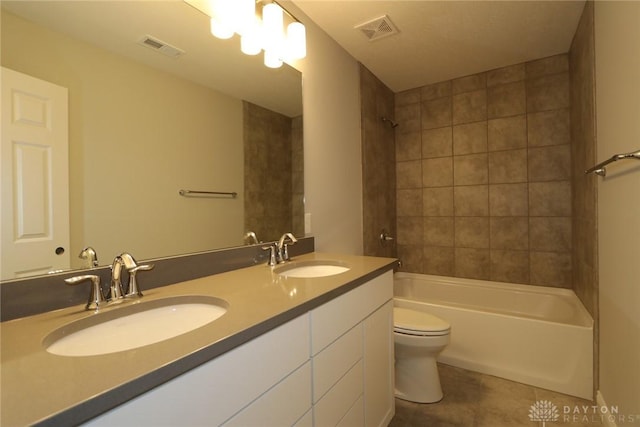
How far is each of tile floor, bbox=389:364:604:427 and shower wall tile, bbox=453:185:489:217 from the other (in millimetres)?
1352

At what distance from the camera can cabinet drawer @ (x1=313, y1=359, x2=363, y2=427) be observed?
921mm

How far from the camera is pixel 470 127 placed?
2.65 m

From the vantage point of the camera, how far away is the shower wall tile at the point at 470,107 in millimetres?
2596

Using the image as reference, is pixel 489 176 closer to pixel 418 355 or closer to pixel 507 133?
pixel 507 133

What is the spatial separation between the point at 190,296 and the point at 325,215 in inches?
44.8

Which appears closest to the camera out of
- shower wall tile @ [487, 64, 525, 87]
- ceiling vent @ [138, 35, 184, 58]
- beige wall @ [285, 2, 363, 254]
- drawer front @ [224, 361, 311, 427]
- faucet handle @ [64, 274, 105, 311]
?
drawer front @ [224, 361, 311, 427]

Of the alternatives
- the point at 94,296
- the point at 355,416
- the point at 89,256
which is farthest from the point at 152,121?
the point at 355,416

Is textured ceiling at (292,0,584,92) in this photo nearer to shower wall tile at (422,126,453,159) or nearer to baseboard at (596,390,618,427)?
shower wall tile at (422,126,453,159)

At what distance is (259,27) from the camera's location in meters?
1.51

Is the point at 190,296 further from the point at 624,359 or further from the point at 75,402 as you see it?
the point at 624,359

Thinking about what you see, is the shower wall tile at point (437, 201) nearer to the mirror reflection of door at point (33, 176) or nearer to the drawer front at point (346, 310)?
the drawer front at point (346, 310)

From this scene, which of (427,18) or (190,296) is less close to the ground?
(427,18)

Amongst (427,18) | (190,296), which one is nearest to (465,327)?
(190,296)

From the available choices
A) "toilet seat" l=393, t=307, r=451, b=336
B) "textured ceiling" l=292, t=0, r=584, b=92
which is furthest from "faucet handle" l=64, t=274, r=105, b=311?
"textured ceiling" l=292, t=0, r=584, b=92
